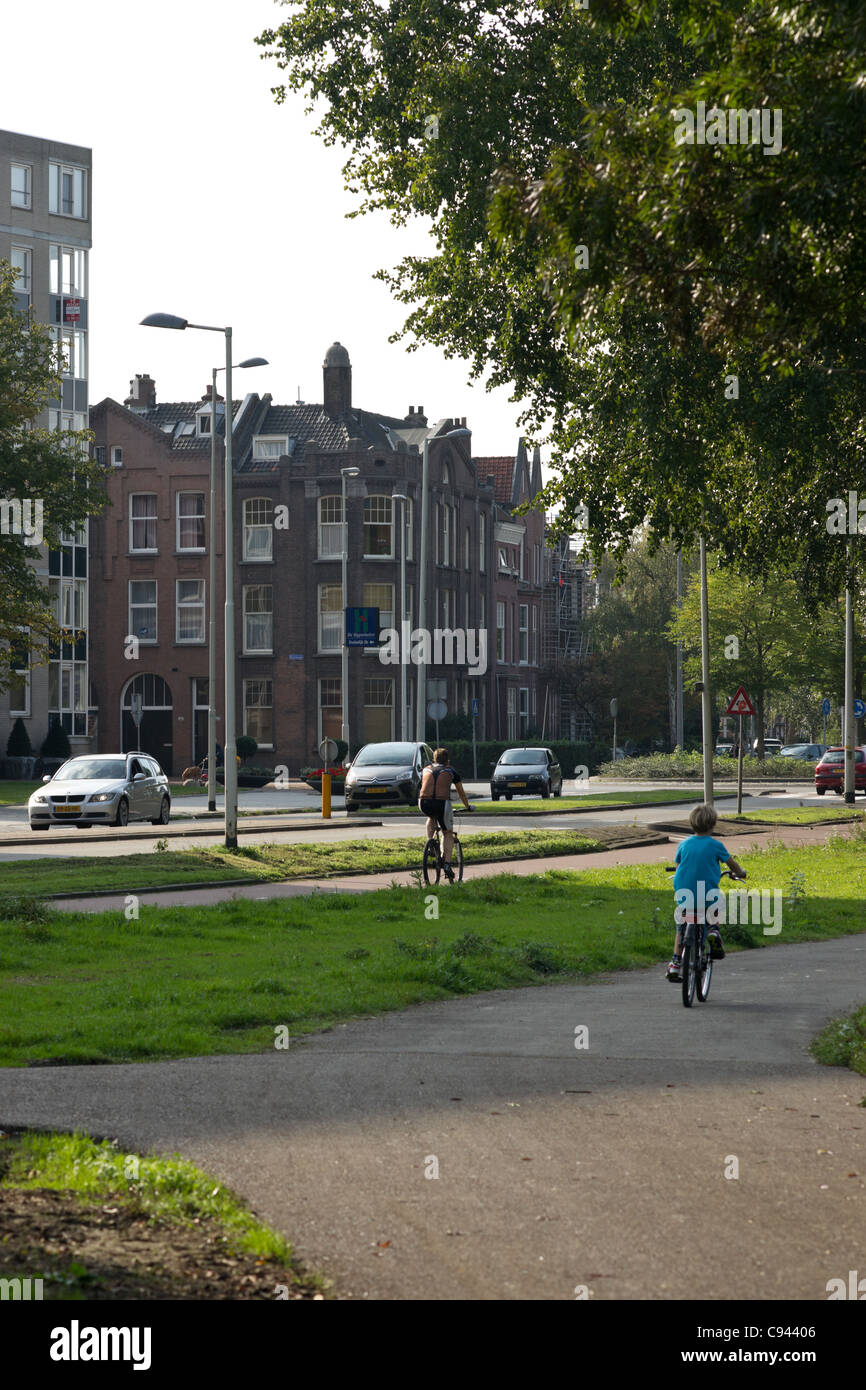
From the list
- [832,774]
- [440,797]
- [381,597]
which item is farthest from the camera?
[381,597]

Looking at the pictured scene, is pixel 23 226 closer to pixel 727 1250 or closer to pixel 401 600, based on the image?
pixel 401 600

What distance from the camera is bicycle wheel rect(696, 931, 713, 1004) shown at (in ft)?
39.1

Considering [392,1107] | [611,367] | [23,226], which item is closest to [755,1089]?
[392,1107]

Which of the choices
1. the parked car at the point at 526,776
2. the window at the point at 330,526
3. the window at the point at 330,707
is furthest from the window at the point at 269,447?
the parked car at the point at 526,776

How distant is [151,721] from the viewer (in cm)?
6819

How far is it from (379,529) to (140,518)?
10.7 meters

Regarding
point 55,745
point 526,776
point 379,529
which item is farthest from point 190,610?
point 526,776

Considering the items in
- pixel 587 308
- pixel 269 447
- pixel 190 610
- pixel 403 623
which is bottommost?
pixel 587 308

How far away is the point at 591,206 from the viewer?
25.8ft

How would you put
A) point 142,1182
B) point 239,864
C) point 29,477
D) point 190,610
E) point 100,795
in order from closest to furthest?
point 142,1182, point 239,864, point 100,795, point 29,477, point 190,610

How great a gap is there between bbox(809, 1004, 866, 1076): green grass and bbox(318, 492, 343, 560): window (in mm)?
56677

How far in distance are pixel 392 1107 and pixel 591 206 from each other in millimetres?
4496

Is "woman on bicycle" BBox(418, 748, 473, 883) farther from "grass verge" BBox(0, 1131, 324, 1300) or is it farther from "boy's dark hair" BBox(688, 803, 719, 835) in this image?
"grass verge" BBox(0, 1131, 324, 1300)

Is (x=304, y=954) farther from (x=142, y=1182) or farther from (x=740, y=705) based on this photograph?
(x=740, y=705)
